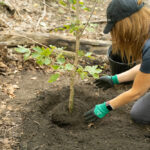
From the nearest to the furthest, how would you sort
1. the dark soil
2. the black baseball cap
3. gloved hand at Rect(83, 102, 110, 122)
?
the black baseball cap
the dark soil
gloved hand at Rect(83, 102, 110, 122)

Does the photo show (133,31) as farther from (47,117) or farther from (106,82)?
(47,117)

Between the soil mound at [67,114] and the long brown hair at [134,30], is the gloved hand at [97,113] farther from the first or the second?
the long brown hair at [134,30]

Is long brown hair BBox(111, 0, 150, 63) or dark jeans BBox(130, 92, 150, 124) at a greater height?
long brown hair BBox(111, 0, 150, 63)

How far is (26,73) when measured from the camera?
9.82 ft

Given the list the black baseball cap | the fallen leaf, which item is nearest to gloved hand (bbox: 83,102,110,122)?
the black baseball cap

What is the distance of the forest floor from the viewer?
1.90 m

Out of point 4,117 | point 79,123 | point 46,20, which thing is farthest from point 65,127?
point 46,20

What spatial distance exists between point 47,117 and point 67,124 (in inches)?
9.3

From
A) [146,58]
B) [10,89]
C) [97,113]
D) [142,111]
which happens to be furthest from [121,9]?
[10,89]

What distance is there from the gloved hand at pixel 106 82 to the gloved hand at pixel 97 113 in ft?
1.92

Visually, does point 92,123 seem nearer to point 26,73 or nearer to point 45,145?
point 45,145

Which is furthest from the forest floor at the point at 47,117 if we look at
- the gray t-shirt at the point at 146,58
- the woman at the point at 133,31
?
the gray t-shirt at the point at 146,58

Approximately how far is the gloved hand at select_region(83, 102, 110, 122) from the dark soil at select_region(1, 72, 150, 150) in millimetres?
120

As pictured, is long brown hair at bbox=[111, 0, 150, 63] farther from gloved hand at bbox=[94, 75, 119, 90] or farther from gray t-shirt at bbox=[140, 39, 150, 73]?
gloved hand at bbox=[94, 75, 119, 90]
